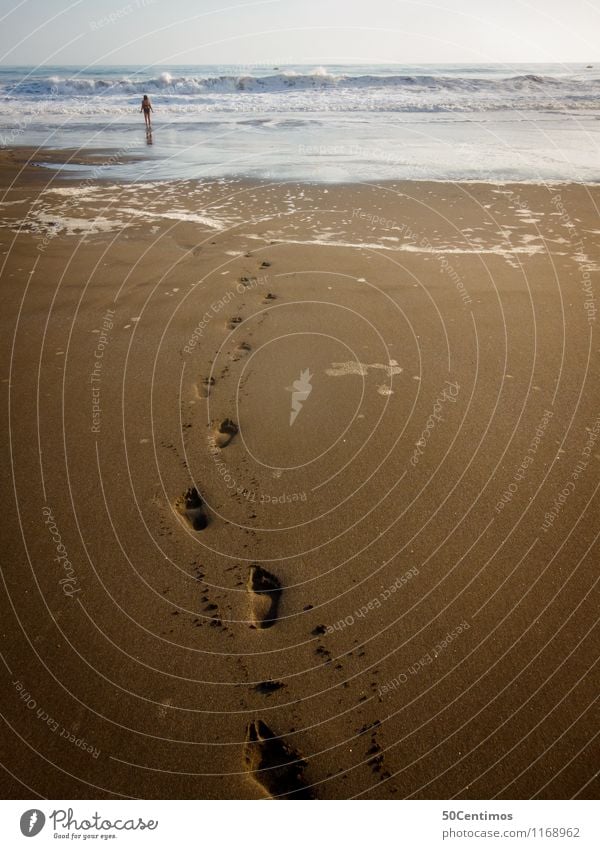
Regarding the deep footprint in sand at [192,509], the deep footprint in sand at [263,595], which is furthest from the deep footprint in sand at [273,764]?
the deep footprint in sand at [192,509]

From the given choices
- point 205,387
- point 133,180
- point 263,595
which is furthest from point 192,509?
point 133,180

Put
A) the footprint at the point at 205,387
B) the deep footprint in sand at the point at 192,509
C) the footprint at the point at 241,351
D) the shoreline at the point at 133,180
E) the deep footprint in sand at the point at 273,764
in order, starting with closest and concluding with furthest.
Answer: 1. the deep footprint in sand at the point at 273,764
2. the deep footprint in sand at the point at 192,509
3. the footprint at the point at 205,387
4. the footprint at the point at 241,351
5. the shoreline at the point at 133,180

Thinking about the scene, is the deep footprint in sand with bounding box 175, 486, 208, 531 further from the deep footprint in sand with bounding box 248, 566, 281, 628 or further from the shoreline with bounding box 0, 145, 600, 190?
the shoreline with bounding box 0, 145, 600, 190

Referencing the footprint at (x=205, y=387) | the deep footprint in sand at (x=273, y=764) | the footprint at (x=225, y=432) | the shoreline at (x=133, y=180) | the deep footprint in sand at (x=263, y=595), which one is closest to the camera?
the deep footprint in sand at (x=273, y=764)

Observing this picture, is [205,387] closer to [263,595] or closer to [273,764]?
[263,595]

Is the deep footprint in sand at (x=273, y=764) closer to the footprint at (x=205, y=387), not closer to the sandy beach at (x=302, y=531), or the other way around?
the sandy beach at (x=302, y=531)

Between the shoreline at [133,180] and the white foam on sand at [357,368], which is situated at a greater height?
the shoreline at [133,180]

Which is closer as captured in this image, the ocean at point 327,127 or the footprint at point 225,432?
the footprint at point 225,432
